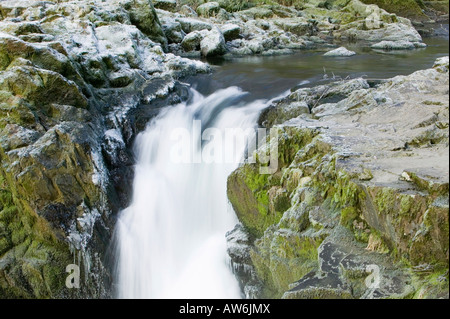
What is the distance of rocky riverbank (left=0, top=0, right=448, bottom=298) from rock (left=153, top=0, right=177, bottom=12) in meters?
7.02

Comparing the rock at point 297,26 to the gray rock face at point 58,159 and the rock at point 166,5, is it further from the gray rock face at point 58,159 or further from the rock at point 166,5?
the gray rock face at point 58,159

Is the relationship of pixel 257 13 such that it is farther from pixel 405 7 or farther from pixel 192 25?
pixel 405 7

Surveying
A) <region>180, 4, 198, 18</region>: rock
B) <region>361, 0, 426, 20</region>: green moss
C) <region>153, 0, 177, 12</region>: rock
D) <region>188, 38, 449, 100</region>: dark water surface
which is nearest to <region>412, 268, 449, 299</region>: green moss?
<region>188, 38, 449, 100</region>: dark water surface

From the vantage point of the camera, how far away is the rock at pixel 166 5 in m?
20.6

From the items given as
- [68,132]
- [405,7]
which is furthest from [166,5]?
[405,7]

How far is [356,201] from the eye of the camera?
477cm

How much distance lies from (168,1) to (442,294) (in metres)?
20.3

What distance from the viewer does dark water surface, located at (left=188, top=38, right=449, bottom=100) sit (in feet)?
37.8

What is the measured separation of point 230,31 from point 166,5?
3.95m

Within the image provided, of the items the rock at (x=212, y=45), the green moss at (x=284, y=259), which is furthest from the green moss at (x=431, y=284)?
the rock at (x=212, y=45)

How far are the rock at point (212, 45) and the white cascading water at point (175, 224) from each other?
8433 millimetres

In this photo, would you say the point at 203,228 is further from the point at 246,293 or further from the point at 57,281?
the point at 57,281
